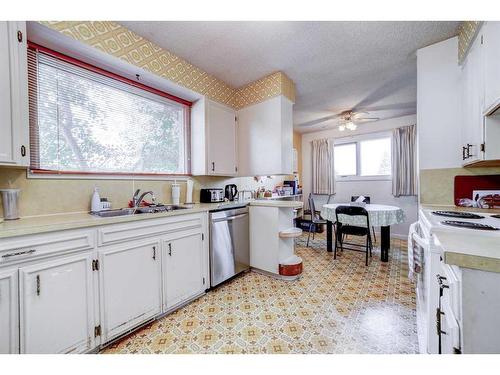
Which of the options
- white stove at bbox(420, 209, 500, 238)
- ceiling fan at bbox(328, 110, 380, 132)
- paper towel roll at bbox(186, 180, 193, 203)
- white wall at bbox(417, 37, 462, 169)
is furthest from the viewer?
ceiling fan at bbox(328, 110, 380, 132)

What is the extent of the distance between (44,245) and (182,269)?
1.04 m

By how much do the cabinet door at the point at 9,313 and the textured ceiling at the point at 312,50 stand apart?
7.05ft

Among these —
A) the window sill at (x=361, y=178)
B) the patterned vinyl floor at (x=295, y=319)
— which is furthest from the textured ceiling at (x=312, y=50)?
the patterned vinyl floor at (x=295, y=319)

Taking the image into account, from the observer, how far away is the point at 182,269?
1.96m

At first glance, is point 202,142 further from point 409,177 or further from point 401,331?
point 409,177

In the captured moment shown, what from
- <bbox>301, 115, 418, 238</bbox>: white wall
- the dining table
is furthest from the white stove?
<bbox>301, 115, 418, 238</bbox>: white wall

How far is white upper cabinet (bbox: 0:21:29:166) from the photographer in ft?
4.16

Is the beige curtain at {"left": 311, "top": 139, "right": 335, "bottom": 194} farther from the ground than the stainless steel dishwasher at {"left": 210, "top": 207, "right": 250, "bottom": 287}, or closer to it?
farther from the ground

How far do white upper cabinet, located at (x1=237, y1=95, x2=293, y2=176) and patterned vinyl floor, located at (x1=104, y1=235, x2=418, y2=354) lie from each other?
1473mm

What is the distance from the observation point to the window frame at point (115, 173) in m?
1.64

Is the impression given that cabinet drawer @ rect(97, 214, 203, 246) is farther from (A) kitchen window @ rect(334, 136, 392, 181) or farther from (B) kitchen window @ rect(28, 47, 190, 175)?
(A) kitchen window @ rect(334, 136, 392, 181)

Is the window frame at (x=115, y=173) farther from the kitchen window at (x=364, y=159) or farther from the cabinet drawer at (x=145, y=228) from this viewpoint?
the kitchen window at (x=364, y=159)
